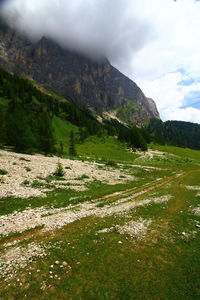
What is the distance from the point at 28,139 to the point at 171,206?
43979 mm

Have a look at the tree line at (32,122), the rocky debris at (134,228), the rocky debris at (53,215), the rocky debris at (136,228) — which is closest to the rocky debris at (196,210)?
the rocky debris at (53,215)

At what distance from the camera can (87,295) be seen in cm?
704

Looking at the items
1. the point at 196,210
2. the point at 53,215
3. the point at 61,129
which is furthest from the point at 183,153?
the point at 53,215

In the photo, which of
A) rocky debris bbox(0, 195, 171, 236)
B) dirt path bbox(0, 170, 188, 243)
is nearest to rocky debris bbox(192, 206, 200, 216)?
dirt path bbox(0, 170, 188, 243)

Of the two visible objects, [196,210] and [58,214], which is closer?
[58,214]

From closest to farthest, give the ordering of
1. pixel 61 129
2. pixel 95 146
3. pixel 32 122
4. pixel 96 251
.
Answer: pixel 96 251 < pixel 32 122 < pixel 95 146 < pixel 61 129

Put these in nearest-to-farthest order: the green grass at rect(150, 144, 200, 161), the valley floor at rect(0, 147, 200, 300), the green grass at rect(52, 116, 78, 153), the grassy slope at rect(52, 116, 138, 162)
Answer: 1. the valley floor at rect(0, 147, 200, 300)
2. the grassy slope at rect(52, 116, 138, 162)
3. the green grass at rect(150, 144, 200, 161)
4. the green grass at rect(52, 116, 78, 153)

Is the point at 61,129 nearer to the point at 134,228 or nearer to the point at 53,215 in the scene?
the point at 53,215

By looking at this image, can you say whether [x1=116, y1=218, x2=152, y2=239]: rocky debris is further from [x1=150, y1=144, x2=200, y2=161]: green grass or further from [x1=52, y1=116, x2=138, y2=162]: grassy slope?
[x1=150, y1=144, x2=200, y2=161]: green grass

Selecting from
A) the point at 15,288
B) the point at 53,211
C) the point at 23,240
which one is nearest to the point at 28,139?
the point at 53,211

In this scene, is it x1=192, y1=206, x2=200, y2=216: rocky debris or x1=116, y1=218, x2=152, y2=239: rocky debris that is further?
x1=192, y1=206, x2=200, y2=216: rocky debris

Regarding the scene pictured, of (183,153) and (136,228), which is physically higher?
(136,228)

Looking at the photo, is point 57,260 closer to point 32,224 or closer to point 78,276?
point 78,276

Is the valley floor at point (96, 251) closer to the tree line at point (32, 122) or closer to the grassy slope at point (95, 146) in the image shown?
the tree line at point (32, 122)
